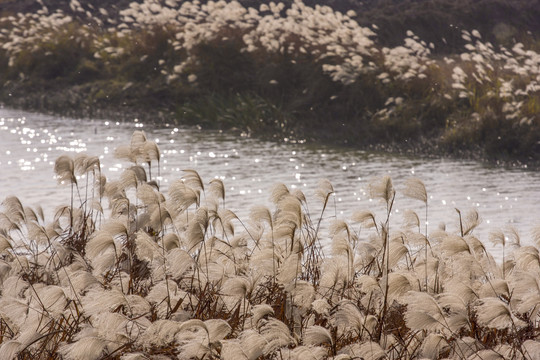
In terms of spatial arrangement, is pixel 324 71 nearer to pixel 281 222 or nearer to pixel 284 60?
pixel 284 60

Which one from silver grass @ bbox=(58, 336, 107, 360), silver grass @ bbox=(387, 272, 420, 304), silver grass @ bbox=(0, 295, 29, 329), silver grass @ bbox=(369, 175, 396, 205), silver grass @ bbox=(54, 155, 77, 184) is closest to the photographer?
silver grass @ bbox=(58, 336, 107, 360)

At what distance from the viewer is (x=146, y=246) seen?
366 centimetres

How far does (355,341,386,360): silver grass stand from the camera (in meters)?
2.94

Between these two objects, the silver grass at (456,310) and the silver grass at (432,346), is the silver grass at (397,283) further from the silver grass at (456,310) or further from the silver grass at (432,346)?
the silver grass at (432,346)

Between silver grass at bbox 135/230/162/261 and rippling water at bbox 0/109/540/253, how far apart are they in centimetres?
320

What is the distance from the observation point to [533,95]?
1202 centimetres

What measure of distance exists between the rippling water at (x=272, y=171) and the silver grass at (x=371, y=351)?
11.5ft

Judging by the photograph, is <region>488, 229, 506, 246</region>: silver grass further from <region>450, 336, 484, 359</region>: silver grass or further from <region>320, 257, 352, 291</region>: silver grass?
<region>450, 336, 484, 359</region>: silver grass

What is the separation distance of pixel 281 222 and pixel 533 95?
29.8 feet

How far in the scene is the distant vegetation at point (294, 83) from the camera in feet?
38.8

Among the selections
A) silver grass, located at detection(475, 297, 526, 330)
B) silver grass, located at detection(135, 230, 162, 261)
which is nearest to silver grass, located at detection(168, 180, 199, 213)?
silver grass, located at detection(135, 230, 162, 261)

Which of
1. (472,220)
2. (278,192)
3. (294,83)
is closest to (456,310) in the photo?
(278,192)

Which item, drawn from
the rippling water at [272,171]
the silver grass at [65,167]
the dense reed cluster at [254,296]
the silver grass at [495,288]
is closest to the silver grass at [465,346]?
the dense reed cluster at [254,296]

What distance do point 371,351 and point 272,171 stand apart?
7035 millimetres
